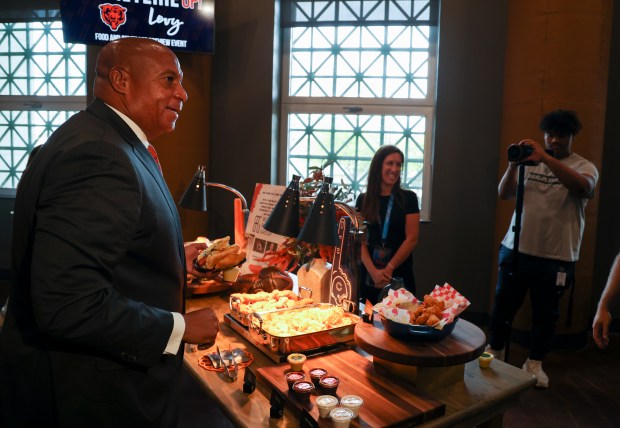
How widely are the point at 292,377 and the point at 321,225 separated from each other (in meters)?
0.49

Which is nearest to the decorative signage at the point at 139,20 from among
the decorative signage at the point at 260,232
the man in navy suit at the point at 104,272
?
the decorative signage at the point at 260,232

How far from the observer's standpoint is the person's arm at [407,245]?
9.67ft

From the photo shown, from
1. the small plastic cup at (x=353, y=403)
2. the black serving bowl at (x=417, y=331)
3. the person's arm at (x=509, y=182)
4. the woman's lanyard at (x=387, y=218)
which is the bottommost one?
the small plastic cup at (x=353, y=403)

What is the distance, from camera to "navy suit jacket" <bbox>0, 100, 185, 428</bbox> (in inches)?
36.7

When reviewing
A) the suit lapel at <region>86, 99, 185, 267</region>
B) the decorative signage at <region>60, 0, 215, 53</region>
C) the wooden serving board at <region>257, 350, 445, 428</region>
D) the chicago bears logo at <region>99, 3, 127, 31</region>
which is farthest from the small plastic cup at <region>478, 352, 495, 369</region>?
the chicago bears logo at <region>99, 3, 127, 31</region>

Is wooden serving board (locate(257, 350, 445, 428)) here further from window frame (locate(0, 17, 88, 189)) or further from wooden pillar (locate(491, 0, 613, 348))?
window frame (locate(0, 17, 88, 189))

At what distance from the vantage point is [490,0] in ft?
12.8

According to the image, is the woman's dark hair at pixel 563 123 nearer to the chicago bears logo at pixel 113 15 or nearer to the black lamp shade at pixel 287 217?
the black lamp shade at pixel 287 217

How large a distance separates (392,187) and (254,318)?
1627 mm

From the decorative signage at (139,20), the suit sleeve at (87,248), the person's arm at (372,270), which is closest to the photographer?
the suit sleeve at (87,248)

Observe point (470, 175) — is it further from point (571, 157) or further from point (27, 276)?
point (27, 276)

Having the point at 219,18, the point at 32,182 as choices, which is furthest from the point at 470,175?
the point at 32,182

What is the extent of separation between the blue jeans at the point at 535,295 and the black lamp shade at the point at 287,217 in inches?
70.5

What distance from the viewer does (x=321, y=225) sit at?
1.58 m
